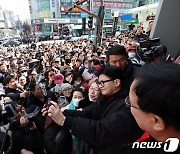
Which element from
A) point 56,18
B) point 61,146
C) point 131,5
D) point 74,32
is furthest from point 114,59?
point 131,5

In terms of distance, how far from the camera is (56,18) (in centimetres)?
4997

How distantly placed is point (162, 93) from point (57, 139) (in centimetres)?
109

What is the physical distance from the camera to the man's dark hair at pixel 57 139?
5.15 feet

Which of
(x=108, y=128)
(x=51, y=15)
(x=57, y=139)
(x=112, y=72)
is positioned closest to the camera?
(x=108, y=128)

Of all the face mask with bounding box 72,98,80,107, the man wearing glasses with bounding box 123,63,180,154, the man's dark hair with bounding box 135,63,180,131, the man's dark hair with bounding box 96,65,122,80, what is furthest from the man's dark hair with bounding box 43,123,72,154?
the face mask with bounding box 72,98,80,107

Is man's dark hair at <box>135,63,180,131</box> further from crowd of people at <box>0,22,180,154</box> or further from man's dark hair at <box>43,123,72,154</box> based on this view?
man's dark hair at <box>43,123,72,154</box>

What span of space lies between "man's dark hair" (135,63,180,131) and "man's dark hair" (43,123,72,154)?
0.93 metres

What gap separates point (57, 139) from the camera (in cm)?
156

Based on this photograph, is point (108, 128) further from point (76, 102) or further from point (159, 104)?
point (76, 102)

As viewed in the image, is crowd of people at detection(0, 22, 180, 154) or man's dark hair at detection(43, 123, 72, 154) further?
man's dark hair at detection(43, 123, 72, 154)

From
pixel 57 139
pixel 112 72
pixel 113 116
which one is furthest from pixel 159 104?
pixel 57 139

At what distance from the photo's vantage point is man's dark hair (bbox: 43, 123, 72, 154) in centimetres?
157

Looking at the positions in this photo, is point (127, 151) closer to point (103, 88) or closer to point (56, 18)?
point (103, 88)

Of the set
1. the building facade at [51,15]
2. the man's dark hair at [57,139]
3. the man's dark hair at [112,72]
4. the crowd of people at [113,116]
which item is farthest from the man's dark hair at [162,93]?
the building facade at [51,15]
